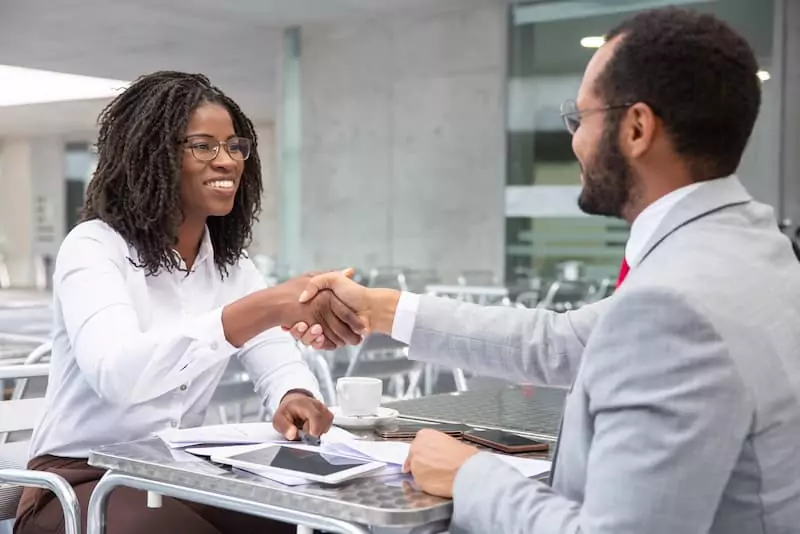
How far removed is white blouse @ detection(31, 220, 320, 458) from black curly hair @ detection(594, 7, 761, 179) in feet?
2.83

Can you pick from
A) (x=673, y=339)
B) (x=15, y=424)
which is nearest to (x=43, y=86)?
(x=15, y=424)

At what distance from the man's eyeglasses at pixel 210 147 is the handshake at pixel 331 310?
32 centimetres

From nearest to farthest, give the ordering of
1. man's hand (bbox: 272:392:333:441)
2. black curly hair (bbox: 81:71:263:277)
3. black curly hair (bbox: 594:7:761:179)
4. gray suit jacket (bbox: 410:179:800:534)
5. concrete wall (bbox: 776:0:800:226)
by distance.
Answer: gray suit jacket (bbox: 410:179:800:534) < black curly hair (bbox: 594:7:761:179) < man's hand (bbox: 272:392:333:441) < black curly hair (bbox: 81:71:263:277) < concrete wall (bbox: 776:0:800:226)

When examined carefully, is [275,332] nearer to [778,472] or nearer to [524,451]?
[524,451]

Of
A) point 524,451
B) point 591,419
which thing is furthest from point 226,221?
point 591,419

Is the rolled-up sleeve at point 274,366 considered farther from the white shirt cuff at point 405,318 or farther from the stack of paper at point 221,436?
the white shirt cuff at point 405,318

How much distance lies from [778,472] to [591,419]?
0.20 metres

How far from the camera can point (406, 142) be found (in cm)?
987

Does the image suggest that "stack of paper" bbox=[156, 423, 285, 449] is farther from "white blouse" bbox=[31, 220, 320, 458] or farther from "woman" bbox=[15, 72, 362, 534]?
"white blouse" bbox=[31, 220, 320, 458]

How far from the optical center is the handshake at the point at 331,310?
1.80m

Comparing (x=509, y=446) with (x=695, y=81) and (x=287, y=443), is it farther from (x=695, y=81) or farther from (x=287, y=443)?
(x=695, y=81)

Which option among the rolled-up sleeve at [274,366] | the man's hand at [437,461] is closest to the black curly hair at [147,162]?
the rolled-up sleeve at [274,366]

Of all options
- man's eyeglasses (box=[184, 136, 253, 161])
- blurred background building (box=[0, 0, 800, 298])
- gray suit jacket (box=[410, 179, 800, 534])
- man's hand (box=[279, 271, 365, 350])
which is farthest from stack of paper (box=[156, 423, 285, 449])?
blurred background building (box=[0, 0, 800, 298])

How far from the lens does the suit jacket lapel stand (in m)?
1.17
